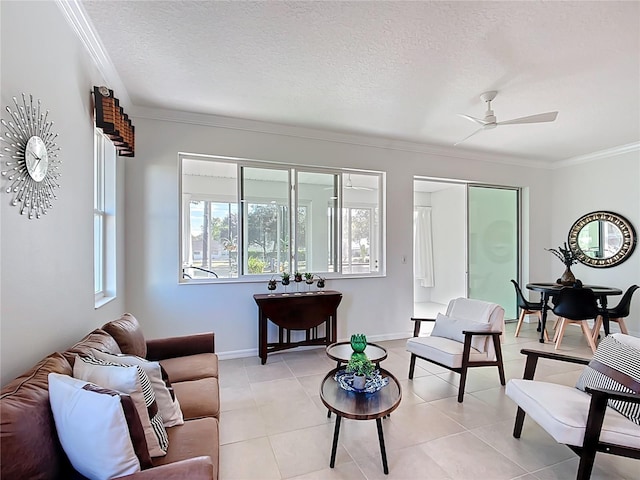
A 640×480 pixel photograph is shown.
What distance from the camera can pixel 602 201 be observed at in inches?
195

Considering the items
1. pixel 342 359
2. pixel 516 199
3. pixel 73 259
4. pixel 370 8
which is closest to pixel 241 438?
pixel 342 359

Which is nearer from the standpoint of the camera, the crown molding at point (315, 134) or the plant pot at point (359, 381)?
the plant pot at point (359, 381)

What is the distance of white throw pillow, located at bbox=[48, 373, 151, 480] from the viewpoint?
1.08 m

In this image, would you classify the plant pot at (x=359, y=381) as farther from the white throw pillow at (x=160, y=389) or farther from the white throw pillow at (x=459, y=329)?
the white throw pillow at (x=459, y=329)

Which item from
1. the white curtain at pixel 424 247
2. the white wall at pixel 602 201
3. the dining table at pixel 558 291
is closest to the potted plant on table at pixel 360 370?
the dining table at pixel 558 291

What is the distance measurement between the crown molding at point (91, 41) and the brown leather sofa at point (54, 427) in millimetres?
1858

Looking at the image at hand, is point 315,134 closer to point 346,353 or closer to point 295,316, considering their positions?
point 295,316

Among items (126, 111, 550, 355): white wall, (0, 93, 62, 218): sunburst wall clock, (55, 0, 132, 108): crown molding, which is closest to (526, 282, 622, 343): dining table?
(126, 111, 550, 355): white wall

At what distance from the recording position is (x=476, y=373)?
3275 millimetres

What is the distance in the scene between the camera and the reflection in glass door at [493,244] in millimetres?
5211

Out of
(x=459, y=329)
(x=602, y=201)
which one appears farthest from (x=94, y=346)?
(x=602, y=201)

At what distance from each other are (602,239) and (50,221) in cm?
659

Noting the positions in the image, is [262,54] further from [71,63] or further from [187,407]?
[187,407]

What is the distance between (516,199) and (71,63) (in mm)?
6048
